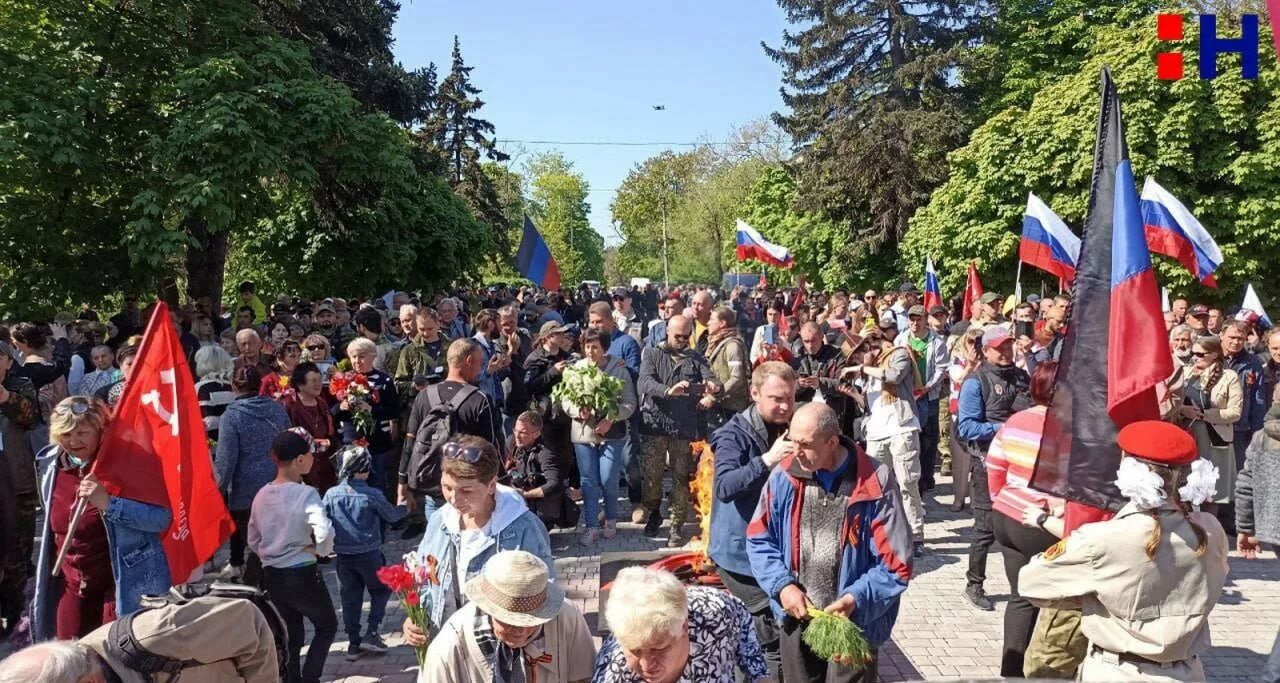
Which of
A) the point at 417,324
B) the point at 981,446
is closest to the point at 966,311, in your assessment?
the point at 981,446

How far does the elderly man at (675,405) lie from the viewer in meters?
7.83

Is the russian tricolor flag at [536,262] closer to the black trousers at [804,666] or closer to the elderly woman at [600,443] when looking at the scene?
the elderly woman at [600,443]

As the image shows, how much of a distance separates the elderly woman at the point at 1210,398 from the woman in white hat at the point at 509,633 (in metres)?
6.50

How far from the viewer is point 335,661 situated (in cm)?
582

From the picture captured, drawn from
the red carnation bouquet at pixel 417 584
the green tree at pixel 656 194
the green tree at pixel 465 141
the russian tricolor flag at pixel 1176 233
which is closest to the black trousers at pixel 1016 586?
the red carnation bouquet at pixel 417 584

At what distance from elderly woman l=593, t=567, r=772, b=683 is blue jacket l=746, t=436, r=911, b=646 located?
644mm

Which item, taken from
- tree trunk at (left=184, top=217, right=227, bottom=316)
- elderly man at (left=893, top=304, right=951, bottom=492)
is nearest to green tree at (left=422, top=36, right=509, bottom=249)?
tree trunk at (left=184, top=217, right=227, bottom=316)

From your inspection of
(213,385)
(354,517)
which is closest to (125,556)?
(354,517)

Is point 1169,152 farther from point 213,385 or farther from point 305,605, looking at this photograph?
point 305,605

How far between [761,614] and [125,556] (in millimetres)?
3274

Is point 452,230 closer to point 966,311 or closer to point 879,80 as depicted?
point 966,311

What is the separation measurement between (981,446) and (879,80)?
28122mm

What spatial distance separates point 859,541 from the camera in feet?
12.9
